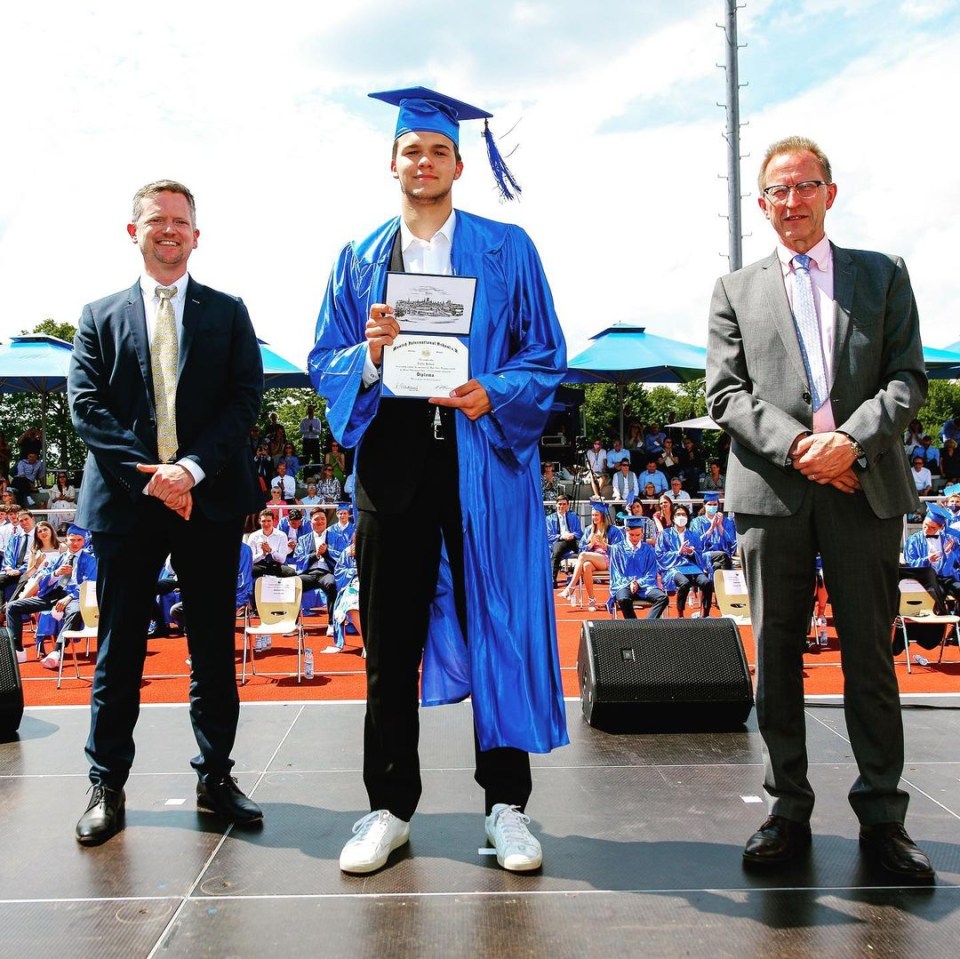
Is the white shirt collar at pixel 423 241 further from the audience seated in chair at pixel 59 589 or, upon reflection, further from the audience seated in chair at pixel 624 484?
the audience seated in chair at pixel 624 484

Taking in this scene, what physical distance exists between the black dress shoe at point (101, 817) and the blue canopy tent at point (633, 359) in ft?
41.5

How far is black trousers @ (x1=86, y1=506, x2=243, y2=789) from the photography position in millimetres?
3025

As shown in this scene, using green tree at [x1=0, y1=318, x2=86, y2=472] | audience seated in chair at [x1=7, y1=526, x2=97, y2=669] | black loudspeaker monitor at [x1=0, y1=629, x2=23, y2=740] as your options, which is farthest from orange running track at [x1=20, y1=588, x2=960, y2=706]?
green tree at [x1=0, y1=318, x2=86, y2=472]

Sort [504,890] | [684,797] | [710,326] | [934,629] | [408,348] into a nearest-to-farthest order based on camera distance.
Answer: [504,890], [408,348], [710,326], [684,797], [934,629]

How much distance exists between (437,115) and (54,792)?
8.81 ft

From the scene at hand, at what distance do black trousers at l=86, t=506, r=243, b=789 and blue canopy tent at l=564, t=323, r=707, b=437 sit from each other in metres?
12.4

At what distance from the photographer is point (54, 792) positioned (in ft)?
11.0

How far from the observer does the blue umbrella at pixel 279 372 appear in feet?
50.3

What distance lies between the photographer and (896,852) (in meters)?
2.57

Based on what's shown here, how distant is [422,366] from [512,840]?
4.50 ft

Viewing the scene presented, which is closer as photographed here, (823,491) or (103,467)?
(823,491)

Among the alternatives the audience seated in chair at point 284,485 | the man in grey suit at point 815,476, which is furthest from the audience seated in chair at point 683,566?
the man in grey suit at point 815,476

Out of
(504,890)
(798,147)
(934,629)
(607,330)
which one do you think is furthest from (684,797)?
(607,330)

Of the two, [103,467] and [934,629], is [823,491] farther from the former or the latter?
[934,629]
